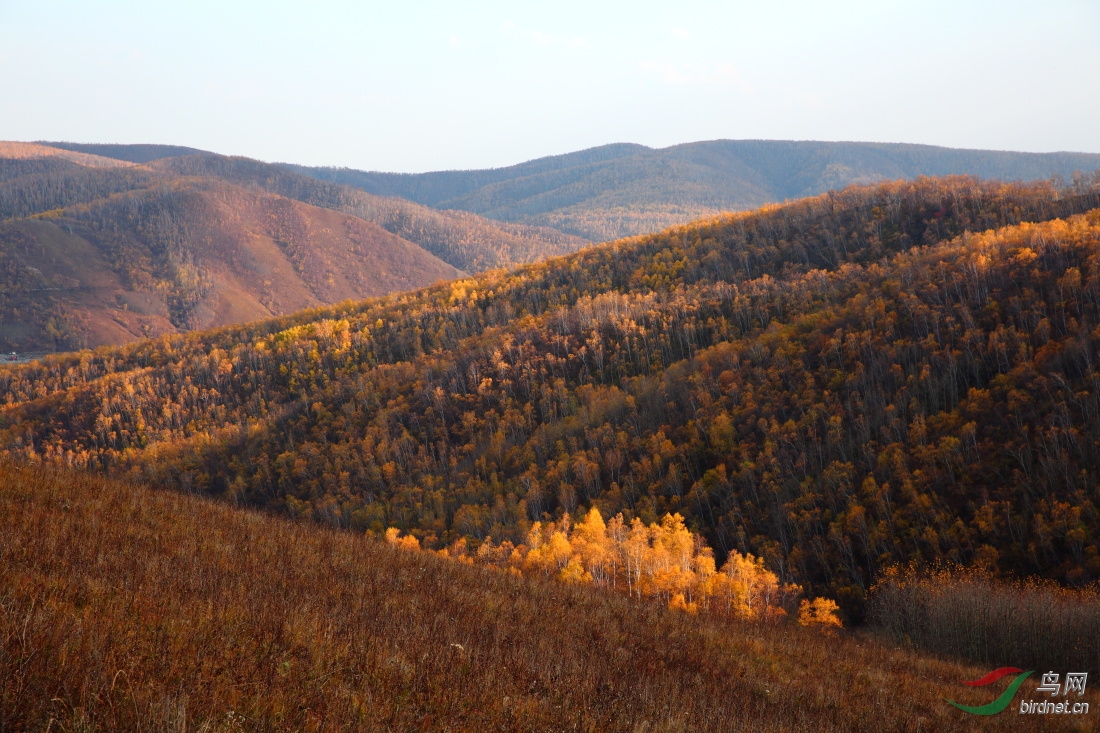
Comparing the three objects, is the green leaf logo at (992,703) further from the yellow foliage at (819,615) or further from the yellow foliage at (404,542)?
the yellow foliage at (819,615)

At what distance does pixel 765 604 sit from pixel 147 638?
78.3 metres

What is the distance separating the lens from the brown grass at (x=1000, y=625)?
4847 centimetres

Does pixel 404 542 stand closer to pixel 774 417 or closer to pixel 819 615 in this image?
pixel 819 615

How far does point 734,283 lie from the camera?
18625cm

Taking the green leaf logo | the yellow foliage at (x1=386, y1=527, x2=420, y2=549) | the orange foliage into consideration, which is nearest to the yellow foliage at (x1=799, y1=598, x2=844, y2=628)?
the orange foliage

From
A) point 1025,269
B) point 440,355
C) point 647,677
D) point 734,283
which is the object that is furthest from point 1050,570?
point 440,355

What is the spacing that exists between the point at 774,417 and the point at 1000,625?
64.6 metres

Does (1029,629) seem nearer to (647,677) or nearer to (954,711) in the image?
(954,711)

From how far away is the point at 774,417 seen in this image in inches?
4599

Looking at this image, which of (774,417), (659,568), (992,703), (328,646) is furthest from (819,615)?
(328,646)

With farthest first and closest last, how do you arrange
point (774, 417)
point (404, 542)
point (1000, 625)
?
point (774, 417)
point (1000, 625)
point (404, 542)

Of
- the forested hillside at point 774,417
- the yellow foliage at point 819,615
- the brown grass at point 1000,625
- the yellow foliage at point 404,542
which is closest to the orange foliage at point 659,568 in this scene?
the yellow foliage at point 819,615

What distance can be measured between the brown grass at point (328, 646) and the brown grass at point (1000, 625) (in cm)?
3942

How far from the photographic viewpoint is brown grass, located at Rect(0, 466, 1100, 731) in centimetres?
714
